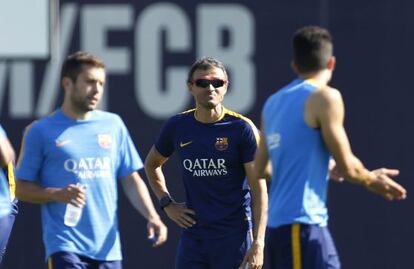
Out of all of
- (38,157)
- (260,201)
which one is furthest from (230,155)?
(38,157)

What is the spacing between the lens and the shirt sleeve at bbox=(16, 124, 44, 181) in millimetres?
7180

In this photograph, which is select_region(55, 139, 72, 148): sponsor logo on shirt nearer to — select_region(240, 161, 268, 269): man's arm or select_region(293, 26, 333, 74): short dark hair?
select_region(240, 161, 268, 269): man's arm

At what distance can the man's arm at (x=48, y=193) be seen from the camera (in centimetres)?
690

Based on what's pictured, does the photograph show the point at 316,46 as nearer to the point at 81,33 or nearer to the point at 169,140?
the point at 169,140

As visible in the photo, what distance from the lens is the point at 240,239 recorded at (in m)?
7.72

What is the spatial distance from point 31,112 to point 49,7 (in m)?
0.87

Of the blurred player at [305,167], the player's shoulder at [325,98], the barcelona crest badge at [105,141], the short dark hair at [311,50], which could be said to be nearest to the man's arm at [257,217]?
the barcelona crest badge at [105,141]

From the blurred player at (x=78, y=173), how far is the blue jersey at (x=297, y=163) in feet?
3.72

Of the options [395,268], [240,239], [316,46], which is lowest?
[395,268]

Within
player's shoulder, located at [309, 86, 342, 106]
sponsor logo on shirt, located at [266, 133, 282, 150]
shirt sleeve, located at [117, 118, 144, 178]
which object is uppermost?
player's shoulder, located at [309, 86, 342, 106]

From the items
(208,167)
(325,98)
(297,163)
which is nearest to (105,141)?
(208,167)

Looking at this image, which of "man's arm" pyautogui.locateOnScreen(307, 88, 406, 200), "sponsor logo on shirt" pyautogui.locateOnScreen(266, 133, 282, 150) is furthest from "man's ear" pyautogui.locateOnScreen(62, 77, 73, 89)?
"man's arm" pyautogui.locateOnScreen(307, 88, 406, 200)

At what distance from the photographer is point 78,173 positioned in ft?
23.4

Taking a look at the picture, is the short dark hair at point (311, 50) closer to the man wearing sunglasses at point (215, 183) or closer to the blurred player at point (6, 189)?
the man wearing sunglasses at point (215, 183)
